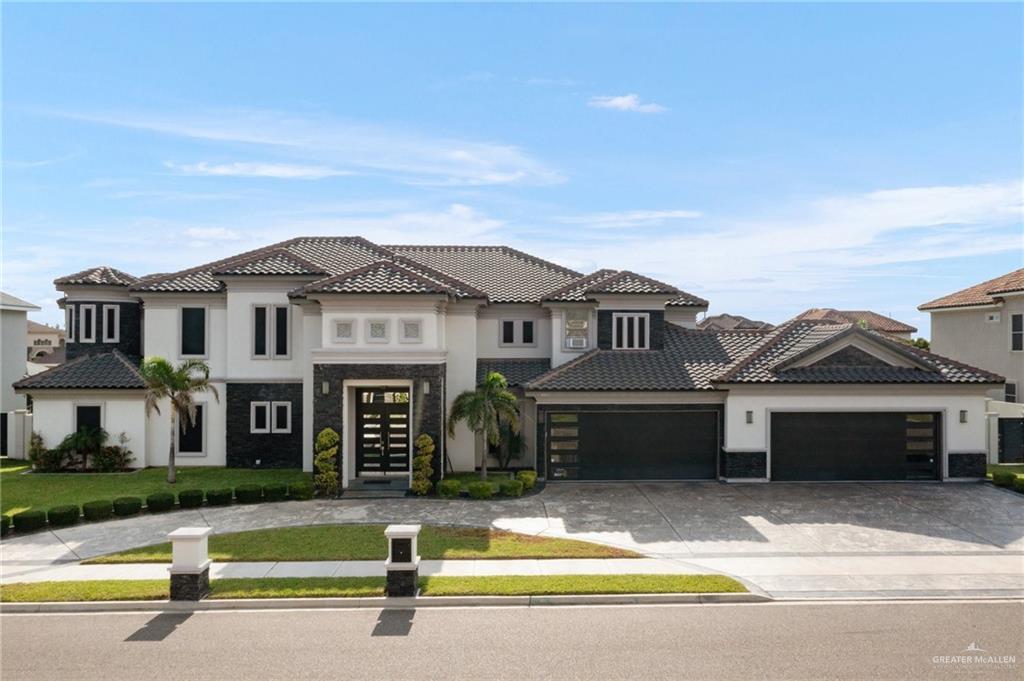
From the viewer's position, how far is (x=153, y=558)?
13.6 metres

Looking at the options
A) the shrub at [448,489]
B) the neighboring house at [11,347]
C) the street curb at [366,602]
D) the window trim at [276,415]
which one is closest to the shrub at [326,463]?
the shrub at [448,489]

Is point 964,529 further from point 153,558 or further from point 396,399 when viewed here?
A: point 153,558

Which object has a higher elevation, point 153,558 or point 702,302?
point 702,302

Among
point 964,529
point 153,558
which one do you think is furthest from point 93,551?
point 964,529

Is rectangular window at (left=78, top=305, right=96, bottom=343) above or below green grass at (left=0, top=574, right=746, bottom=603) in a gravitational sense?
above

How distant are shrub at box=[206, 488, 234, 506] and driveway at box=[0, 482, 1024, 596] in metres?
0.36

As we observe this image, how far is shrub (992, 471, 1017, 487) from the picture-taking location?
1978cm

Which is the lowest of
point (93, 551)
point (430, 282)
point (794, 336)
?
point (93, 551)

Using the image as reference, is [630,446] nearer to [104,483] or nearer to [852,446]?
[852,446]

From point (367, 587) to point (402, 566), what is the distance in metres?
0.89

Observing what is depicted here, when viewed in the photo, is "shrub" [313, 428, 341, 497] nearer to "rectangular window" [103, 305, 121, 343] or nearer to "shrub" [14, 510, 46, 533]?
"shrub" [14, 510, 46, 533]

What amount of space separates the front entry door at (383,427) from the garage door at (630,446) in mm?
4846

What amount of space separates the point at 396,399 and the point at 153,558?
357 inches

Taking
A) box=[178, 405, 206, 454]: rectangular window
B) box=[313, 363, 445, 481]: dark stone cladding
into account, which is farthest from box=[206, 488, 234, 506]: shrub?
box=[178, 405, 206, 454]: rectangular window
